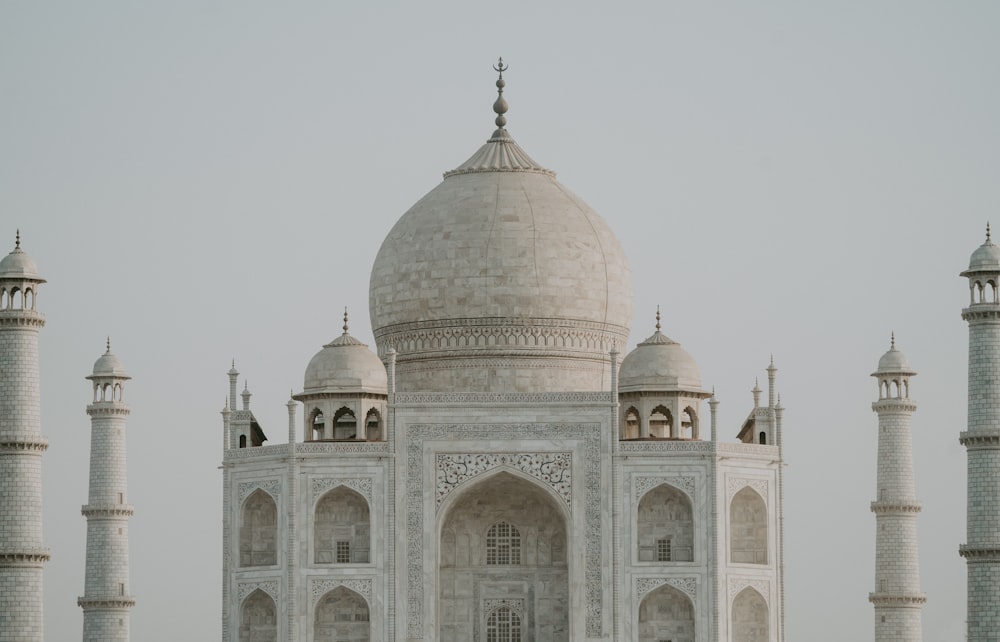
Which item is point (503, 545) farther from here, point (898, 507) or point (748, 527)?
point (898, 507)

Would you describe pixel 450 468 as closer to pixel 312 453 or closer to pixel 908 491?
pixel 312 453

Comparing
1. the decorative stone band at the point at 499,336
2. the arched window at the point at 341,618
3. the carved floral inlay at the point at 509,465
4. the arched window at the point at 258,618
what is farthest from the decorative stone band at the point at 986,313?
the arched window at the point at 258,618

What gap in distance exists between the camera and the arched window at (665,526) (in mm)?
41156

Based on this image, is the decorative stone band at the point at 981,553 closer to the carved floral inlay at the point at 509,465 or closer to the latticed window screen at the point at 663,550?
the latticed window screen at the point at 663,550

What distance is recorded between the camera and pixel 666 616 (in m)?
40.9

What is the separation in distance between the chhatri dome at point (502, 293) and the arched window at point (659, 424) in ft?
3.96

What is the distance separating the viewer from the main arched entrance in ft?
137

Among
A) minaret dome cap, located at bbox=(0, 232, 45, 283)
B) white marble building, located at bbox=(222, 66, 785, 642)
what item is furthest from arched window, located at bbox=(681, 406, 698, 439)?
minaret dome cap, located at bbox=(0, 232, 45, 283)

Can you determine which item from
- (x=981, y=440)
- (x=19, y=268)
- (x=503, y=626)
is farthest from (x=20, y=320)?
(x=981, y=440)

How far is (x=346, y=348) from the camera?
138ft

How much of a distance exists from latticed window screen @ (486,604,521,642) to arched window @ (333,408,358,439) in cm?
367

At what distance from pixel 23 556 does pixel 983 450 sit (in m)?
13.8

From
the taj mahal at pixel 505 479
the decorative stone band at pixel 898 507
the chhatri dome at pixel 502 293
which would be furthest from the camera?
the decorative stone band at pixel 898 507

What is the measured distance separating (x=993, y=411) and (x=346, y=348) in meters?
10.6
